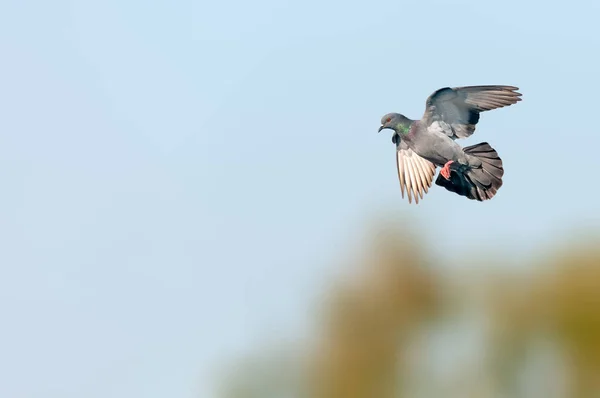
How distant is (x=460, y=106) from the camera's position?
18219 mm

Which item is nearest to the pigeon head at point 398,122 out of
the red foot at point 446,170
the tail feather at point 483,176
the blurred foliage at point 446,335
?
the red foot at point 446,170

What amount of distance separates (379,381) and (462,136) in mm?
7971

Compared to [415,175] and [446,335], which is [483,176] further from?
[446,335]

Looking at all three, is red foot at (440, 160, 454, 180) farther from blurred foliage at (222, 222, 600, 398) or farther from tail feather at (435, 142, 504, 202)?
blurred foliage at (222, 222, 600, 398)

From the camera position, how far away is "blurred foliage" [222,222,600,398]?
23938 mm

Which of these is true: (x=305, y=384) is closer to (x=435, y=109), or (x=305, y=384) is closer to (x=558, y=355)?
(x=558, y=355)

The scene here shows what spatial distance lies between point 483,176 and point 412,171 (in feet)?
6.10

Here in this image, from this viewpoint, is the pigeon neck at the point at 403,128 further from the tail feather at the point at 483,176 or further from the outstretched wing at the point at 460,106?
the tail feather at the point at 483,176

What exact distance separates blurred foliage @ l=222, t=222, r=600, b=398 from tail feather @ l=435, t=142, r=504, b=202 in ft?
21.6

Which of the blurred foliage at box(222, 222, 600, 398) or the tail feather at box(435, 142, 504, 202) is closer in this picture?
the tail feather at box(435, 142, 504, 202)

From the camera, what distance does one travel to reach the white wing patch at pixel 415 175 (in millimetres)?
19531

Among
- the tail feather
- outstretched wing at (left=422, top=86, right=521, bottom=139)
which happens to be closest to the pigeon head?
outstretched wing at (left=422, top=86, right=521, bottom=139)

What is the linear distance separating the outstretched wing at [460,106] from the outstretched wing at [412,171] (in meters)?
1.21

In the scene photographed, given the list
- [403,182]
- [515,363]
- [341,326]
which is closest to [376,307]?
[341,326]
